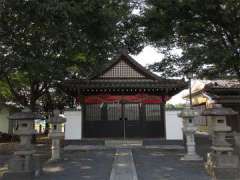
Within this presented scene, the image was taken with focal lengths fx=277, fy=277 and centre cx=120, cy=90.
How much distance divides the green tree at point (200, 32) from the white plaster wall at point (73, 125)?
614cm

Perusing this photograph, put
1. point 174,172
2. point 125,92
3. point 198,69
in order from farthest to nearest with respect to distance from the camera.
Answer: point 125,92 < point 198,69 < point 174,172

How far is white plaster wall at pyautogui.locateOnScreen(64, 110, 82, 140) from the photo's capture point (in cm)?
1848

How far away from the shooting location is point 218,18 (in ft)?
53.5

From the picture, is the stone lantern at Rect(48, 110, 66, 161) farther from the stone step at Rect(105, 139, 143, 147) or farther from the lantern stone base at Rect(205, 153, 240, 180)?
the lantern stone base at Rect(205, 153, 240, 180)

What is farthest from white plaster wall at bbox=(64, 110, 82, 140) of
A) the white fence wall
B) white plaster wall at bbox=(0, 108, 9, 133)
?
white plaster wall at bbox=(0, 108, 9, 133)

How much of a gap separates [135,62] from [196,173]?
36.9 feet

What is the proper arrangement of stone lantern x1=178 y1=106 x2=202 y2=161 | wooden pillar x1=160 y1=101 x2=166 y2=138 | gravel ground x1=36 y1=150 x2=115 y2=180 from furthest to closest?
1. wooden pillar x1=160 y1=101 x2=166 y2=138
2. stone lantern x1=178 y1=106 x2=202 y2=161
3. gravel ground x1=36 y1=150 x2=115 y2=180

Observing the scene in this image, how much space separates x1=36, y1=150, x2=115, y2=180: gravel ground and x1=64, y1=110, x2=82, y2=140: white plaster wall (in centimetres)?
497

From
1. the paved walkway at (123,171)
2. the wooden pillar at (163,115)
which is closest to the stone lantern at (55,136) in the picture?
the paved walkway at (123,171)

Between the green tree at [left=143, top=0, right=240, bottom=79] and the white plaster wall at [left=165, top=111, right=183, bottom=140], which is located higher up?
the green tree at [left=143, top=0, right=240, bottom=79]

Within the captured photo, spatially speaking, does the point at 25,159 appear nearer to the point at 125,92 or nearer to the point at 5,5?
the point at 5,5

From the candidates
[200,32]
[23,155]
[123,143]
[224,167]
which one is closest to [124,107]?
[123,143]

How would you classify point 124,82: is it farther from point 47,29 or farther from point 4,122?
point 4,122

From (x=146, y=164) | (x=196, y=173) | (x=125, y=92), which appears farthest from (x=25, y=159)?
(x=125, y=92)
